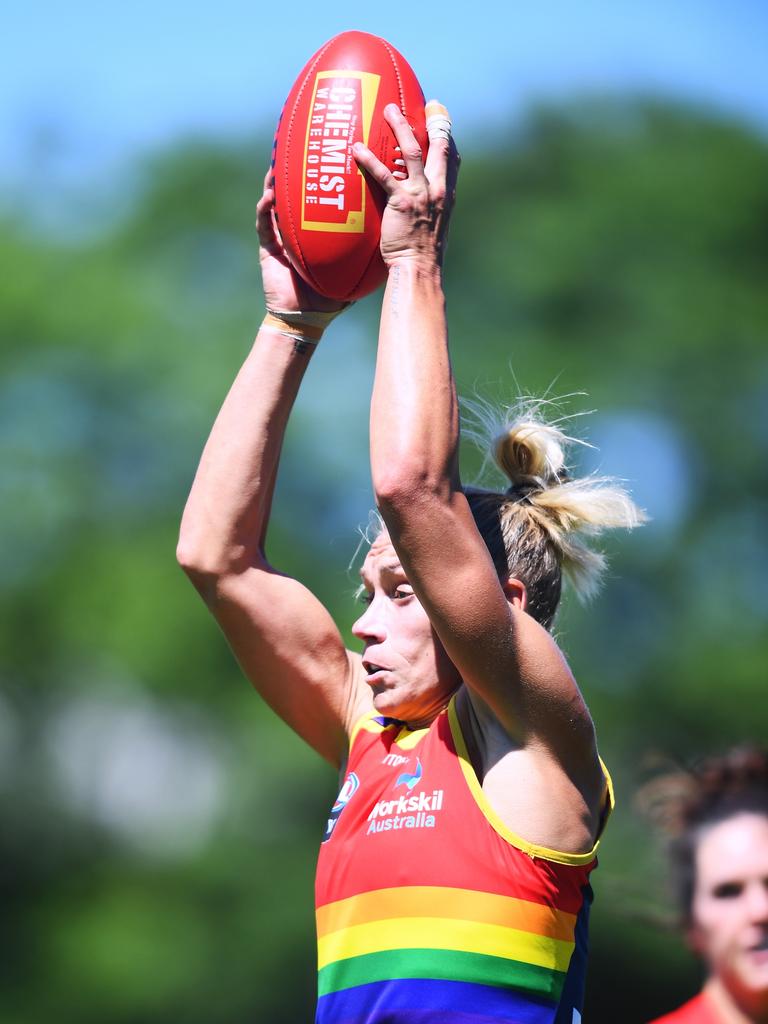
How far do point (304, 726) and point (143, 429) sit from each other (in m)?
11.9

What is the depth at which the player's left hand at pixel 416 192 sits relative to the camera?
283cm

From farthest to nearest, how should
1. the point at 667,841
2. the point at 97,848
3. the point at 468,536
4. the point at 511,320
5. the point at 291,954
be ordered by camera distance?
the point at 511,320, the point at 97,848, the point at 291,954, the point at 667,841, the point at 468,536

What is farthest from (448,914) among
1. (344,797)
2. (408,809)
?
(344,797)

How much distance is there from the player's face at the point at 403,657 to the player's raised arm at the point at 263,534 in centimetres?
38

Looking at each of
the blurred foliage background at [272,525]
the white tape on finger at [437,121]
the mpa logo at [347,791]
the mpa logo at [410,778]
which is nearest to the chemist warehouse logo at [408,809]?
the mpa logo at [410,778]

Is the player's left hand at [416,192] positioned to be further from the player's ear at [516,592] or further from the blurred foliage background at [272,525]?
the blurred foliage background at [272,525]

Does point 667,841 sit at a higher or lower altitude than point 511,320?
lower

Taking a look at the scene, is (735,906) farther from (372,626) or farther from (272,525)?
(272,525)

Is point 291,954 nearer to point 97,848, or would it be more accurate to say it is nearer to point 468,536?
point 97,848

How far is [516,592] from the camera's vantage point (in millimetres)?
3107

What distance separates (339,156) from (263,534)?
0.95 meters

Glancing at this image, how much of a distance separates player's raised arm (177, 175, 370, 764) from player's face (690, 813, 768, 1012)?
0.89 meters

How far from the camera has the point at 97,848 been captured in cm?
1380

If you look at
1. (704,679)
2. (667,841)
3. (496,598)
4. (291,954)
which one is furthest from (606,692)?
(496,598)
